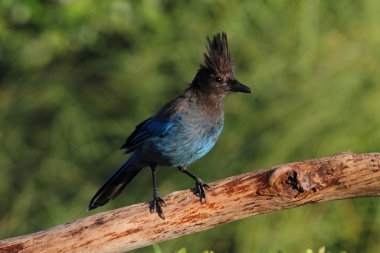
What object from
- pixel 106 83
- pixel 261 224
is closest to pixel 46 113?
pixel 106 83

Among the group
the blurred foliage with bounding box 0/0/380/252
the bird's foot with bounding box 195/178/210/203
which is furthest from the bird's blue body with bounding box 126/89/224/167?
the blurred foliage with bounding box 0/0/380/252

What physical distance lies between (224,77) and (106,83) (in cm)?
345

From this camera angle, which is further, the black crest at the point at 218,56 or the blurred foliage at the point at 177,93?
the blurred foliage at the point at 177,93

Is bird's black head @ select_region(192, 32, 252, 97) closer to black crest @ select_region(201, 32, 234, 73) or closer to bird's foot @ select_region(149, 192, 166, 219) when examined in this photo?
black crest @ select_region(201, 32, 234, 73)

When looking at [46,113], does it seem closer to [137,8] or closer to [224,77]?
[137,8]

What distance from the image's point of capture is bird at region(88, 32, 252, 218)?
17.6ft

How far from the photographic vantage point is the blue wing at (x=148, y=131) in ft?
17.8

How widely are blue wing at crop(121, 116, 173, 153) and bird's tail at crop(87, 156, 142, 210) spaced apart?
120 millimetres

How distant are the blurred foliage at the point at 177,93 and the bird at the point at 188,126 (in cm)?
164

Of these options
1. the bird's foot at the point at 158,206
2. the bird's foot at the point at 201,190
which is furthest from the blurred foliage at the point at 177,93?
the bird's foot at the point at 158,206

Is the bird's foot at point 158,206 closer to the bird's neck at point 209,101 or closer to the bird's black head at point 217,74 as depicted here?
the bird's neck at point 209,101

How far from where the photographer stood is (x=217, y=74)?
221 inches

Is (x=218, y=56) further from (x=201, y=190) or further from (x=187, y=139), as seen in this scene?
(x=201, y=190)

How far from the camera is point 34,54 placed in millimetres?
9555
